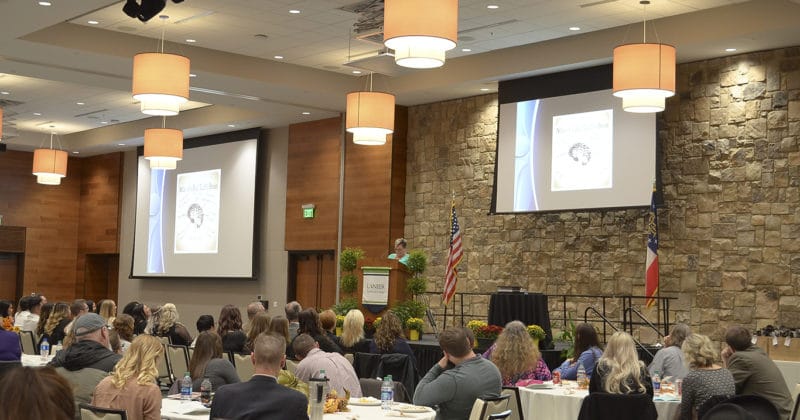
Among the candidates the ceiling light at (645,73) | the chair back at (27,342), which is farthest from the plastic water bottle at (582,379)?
the chair back at (27,342)

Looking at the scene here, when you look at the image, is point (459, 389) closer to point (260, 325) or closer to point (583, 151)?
point (260, 325)

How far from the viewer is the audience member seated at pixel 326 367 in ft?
22.8

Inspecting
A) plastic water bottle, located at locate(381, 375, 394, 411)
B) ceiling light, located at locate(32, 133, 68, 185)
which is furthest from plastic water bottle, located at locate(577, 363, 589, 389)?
ceiling light, located at locate(32, 133, 68, 185)

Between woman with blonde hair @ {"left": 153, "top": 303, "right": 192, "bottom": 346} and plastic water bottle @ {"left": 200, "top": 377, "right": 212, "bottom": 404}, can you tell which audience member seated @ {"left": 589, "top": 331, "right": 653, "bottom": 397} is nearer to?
plastic water bottle @ {"left": 200, "top": 377, "right": 212, "bottom": 404}

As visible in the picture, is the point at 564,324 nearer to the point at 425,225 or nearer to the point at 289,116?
the point at 425,225

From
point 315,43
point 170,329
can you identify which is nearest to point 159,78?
point 170,329

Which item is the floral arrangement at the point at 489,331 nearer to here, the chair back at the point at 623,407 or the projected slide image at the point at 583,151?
the projected slide image at the point at 583,151

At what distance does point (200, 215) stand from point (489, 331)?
9938 mm

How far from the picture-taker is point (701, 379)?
6.75m

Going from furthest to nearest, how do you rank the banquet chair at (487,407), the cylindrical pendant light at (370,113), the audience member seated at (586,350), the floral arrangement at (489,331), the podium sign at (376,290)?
the podium sign at (376,290), the cylindrical pendant light at (370,113), the floral arrangement at (489,331), the audience member seated at (586,350), the banquet chair at (487,407)

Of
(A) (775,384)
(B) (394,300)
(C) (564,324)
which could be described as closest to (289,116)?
(B) (394,300)

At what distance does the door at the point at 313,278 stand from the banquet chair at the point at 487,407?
12029 millimetres

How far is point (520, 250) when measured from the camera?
15.1 meters

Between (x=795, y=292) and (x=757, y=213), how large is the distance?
3.62 ft
